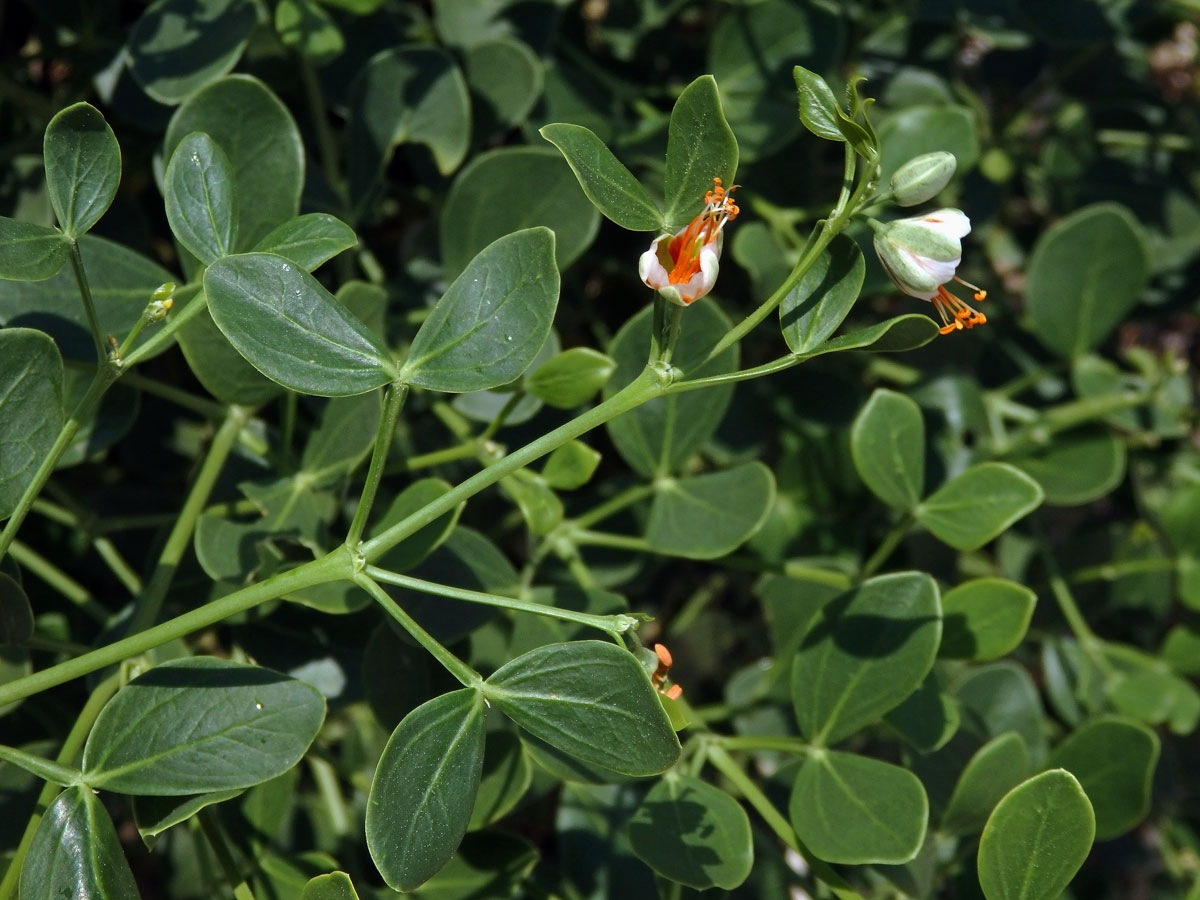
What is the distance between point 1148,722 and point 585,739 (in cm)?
94

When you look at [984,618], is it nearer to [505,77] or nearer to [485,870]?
[485,870]

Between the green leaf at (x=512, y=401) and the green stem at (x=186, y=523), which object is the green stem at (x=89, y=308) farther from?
the green leaf at (x=512, y=401)

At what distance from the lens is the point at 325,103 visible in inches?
48.8

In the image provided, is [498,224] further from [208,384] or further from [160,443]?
[160,443]

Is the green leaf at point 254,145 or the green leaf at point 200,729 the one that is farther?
the green leaf at point 254,145

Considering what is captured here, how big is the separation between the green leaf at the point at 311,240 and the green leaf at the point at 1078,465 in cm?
91

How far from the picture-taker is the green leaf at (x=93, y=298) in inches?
37.0

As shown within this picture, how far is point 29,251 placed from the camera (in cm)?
76

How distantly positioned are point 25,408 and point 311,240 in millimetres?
243

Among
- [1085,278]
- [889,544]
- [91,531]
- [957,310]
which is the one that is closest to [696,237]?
[957,310]

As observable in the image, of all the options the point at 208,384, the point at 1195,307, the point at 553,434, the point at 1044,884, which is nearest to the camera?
the point at 553,434

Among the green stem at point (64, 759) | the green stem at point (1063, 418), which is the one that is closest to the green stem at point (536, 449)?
the green stem at point (64, 759)

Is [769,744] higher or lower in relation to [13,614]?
lower

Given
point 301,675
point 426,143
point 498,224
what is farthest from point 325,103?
point 301,675
